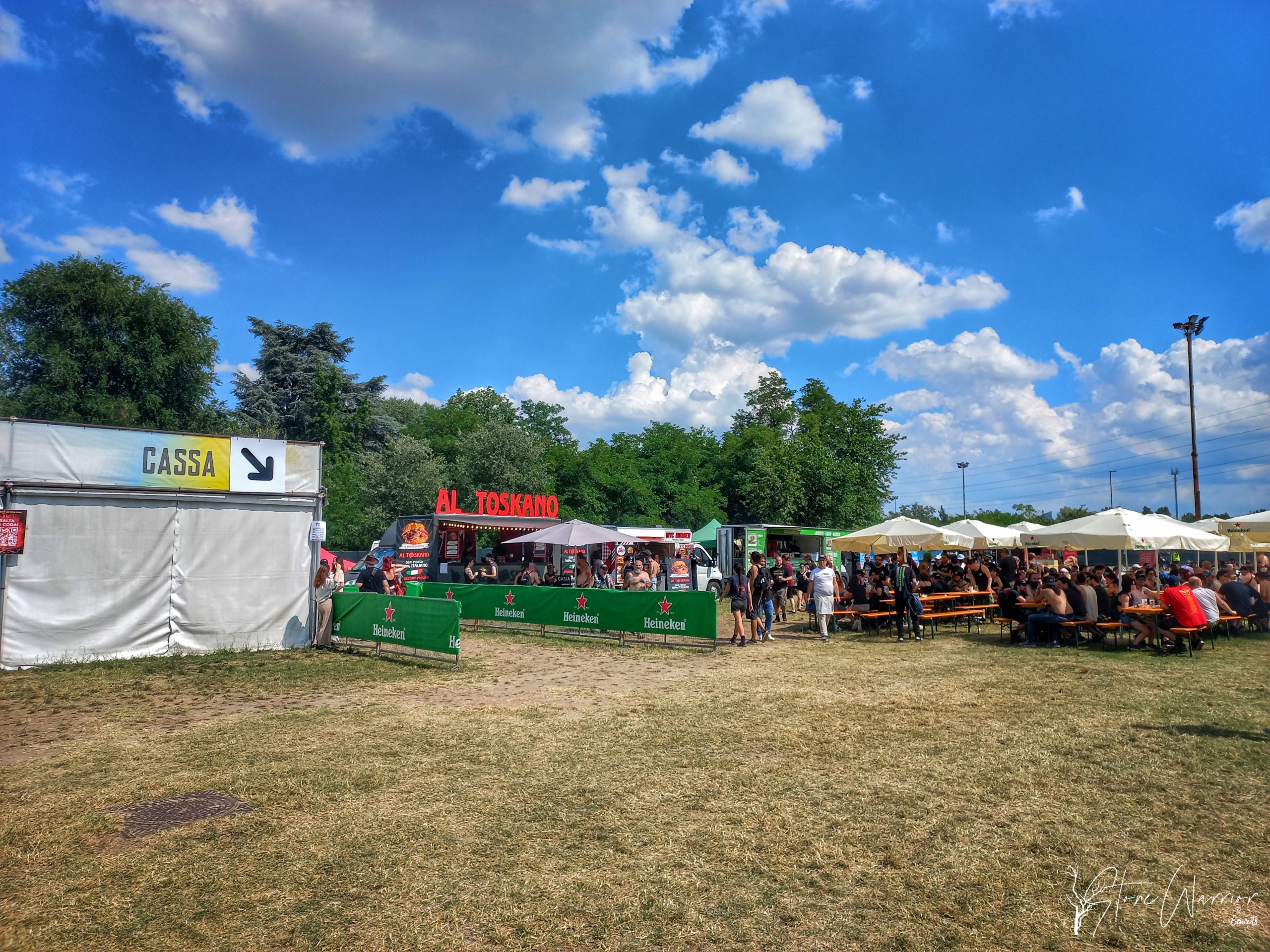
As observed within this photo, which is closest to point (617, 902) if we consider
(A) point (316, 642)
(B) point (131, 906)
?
(B) point (131, 906)

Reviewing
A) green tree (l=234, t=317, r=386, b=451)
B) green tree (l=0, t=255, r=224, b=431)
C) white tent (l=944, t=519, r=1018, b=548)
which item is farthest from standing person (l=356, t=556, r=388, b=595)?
green tree (l=234, t=317, r=386, b=451)

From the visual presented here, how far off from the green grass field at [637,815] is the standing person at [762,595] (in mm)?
5516

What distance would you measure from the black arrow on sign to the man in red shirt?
54.4ft

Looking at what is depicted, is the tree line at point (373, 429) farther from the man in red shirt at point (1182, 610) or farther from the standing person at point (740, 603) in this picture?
the man in red shirt at point (1182, 610)

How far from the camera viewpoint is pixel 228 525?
46.3 feet

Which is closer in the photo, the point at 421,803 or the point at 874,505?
the point at 421,803

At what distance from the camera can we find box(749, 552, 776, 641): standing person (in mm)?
16188

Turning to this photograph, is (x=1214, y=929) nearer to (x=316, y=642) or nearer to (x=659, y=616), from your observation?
(x=659, y=616)

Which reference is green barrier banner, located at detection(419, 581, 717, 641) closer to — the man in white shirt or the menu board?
the man in white shirt

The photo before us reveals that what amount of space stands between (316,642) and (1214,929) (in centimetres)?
1413

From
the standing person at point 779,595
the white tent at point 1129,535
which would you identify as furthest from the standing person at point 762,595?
the white tent at point 1129,535

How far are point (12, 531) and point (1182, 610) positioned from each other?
63.9ft

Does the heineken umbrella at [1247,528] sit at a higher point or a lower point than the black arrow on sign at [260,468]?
lower

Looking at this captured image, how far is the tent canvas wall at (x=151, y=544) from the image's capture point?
12.3 m
